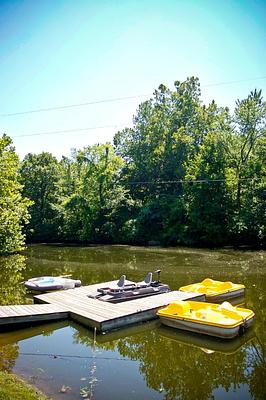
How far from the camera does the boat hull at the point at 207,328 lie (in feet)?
29.0

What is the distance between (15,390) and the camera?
5785 millimetres

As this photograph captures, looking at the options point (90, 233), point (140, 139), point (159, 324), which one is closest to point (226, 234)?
point (90, 233)

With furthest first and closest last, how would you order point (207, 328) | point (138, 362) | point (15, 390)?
1. point (207, 328)
2. point (138, 362)
3. point (15, 390)

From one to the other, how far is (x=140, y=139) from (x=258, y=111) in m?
19.0

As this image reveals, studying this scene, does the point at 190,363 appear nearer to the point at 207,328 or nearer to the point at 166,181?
the point at 207,328

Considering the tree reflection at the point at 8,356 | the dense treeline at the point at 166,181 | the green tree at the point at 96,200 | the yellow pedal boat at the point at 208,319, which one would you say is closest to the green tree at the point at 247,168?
the dense treeline at the point at 166,181

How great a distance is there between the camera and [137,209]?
140ft

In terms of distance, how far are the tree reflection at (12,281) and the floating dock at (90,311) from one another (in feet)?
4.17

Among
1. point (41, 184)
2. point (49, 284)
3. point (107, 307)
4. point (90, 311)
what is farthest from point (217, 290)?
point (41, 184)

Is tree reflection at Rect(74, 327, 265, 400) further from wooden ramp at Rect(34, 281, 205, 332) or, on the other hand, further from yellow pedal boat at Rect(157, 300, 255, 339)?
wooden ramp at Rect(34, 281, 205, 332)

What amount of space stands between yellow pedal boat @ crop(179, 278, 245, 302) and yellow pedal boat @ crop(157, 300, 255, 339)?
2.43 meters

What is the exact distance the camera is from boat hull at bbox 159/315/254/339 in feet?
29.0

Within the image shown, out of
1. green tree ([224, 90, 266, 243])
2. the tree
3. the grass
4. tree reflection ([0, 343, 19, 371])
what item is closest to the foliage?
green tree ([224, 90, 266, 243])

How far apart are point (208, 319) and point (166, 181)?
34898 millimetres
